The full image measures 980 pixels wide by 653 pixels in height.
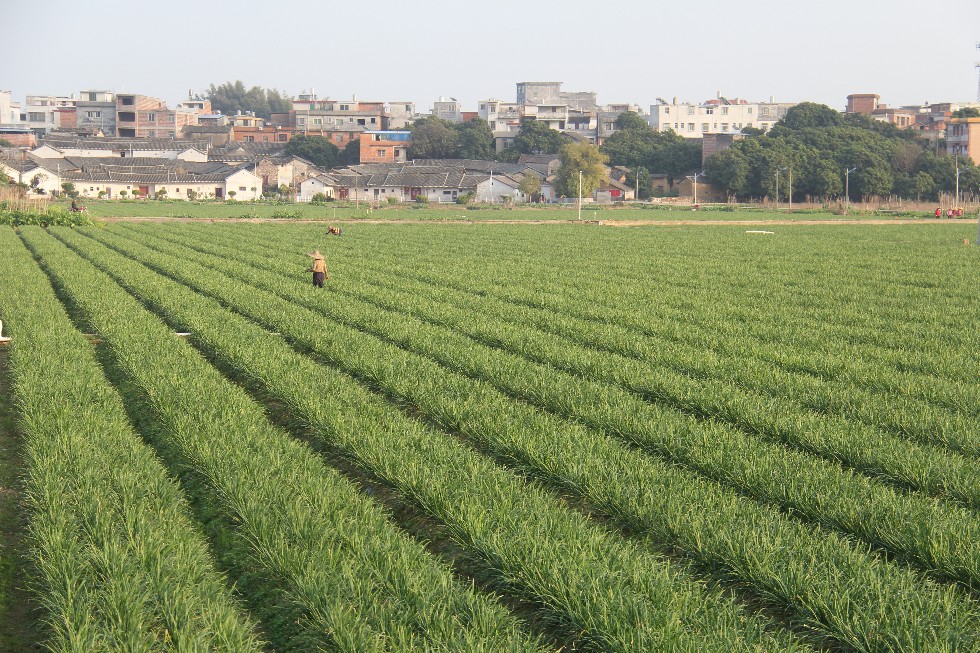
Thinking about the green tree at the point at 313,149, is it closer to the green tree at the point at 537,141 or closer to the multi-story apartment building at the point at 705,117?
the green tree at the point at 537,141

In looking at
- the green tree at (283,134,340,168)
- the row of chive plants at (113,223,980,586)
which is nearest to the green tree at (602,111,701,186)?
the green tree at (283,134,340,168)

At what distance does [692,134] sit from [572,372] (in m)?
137

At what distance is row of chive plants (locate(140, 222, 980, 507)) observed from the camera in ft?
23.9

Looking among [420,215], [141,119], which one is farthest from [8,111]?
[420,215]

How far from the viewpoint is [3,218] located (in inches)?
1796

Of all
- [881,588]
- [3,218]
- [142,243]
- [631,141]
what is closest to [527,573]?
[881,588]

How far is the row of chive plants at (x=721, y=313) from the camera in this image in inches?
482

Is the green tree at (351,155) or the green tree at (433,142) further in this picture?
the green tree at (433,142)

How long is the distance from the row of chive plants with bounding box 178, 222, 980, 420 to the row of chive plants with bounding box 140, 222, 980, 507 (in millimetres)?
461

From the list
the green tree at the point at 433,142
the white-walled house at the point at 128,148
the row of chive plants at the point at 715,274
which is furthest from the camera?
the green tree at the point at 433,142

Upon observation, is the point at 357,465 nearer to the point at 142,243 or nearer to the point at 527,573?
the point at 527,573

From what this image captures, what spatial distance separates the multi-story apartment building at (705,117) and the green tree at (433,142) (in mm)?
34187

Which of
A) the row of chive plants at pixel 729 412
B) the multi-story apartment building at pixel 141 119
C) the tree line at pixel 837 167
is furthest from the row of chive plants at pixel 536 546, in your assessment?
the multi-story apartment building at pixel 141 119

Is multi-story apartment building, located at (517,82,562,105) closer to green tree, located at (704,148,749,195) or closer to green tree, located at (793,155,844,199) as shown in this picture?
green tree, located at (704,148,749,195)
